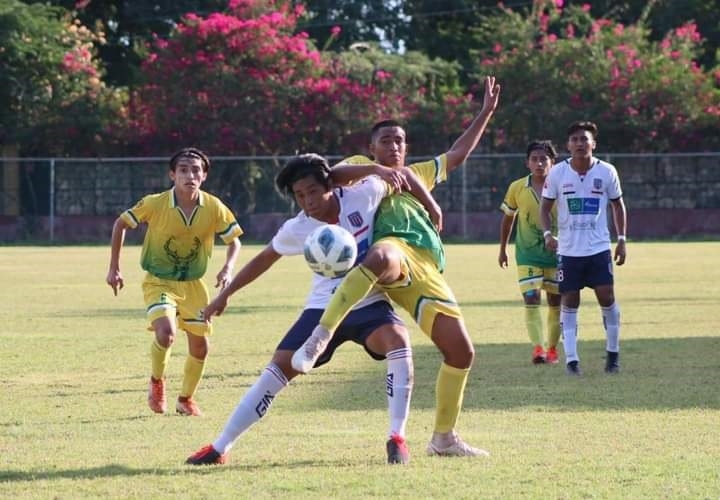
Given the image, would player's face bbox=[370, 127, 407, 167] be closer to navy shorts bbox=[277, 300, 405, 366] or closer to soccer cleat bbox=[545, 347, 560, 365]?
navy shorts bbox=[277, 300, 405, 366]

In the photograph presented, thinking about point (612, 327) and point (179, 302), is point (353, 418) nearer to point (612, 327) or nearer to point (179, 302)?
point (179, 302)

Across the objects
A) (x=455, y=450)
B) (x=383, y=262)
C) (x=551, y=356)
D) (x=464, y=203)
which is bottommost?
(x=464, y=203)

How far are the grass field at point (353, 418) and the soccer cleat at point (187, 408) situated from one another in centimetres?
17

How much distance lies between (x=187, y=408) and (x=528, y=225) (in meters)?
4.87

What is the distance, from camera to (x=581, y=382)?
11.1 meters

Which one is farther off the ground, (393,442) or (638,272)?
(393,442)

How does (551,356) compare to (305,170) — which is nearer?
(305,170)

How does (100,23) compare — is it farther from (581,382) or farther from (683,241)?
(581,382)

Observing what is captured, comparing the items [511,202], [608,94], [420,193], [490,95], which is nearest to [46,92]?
[608,94]

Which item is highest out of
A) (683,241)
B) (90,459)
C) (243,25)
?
(243,25)

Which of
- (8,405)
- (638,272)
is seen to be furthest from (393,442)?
(638,272)

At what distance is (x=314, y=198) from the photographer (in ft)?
23.6

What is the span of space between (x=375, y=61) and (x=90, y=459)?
112 ft

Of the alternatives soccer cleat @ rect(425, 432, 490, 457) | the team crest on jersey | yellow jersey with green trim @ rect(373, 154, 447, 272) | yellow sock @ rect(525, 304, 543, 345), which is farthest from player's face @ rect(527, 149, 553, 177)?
the team crest on jersey
